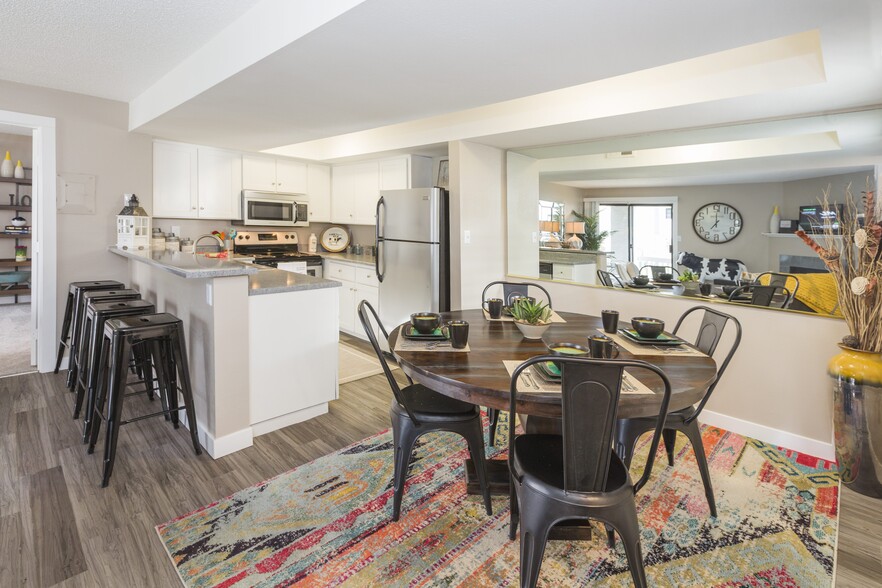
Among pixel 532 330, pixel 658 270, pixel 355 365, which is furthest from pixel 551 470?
pixel 355 365

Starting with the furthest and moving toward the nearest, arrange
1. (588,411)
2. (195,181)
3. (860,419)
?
(195,181) < (860,419) < (588,411)

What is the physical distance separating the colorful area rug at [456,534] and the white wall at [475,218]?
200 cm

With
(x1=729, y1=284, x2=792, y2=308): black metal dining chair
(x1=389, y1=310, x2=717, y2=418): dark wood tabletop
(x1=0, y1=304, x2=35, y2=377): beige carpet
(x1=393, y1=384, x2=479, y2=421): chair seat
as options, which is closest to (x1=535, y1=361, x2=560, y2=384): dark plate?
(x1=389, y1=310, x2=717, y2=418): dark wood tabletop

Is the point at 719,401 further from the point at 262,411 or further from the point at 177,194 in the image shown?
the point at 177,194

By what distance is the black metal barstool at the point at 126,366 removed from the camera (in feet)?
7.35

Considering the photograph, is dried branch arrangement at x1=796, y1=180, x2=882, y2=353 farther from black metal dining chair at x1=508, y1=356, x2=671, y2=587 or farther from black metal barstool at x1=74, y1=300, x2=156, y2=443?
black metal barstool at x1=74, y1=300, x2=156, y2=443

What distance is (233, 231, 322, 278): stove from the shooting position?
5152 millimetres

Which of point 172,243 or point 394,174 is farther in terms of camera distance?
point 394,174

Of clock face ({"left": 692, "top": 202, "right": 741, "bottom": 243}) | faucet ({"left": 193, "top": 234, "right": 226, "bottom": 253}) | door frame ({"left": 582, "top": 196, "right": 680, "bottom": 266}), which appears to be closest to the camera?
clock face ({"left": 692, "top": 202, "right": 741, "bottom": 243})

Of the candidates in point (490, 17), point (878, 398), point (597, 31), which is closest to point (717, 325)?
point (878, 398)

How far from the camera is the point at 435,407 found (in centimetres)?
195

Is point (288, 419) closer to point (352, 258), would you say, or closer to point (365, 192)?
point (352, 258)

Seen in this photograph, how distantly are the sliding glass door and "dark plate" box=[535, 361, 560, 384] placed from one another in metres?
2.14

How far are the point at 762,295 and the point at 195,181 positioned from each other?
16.4ft
